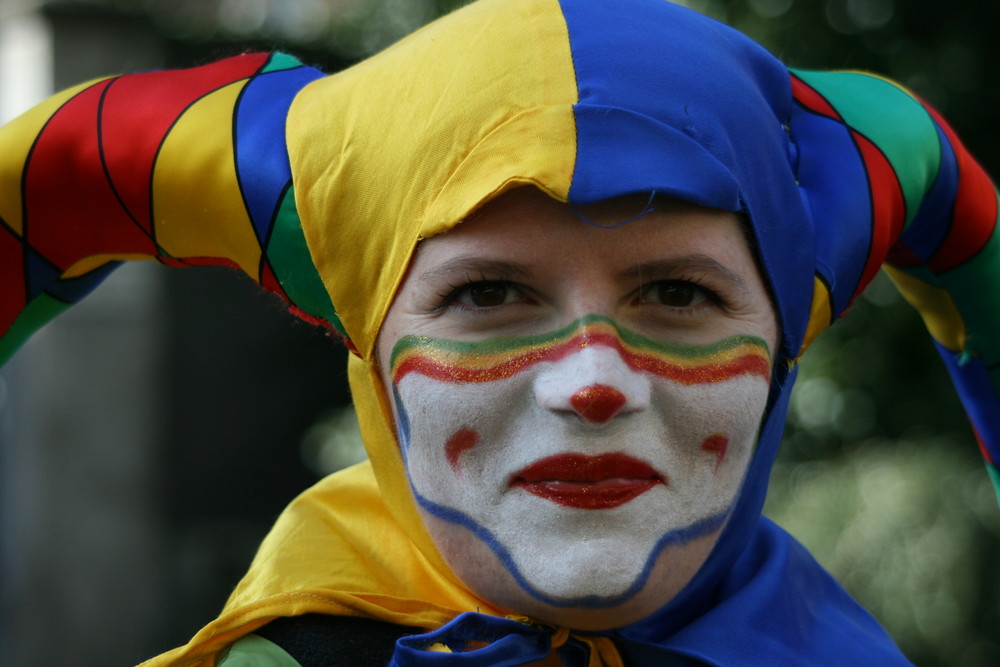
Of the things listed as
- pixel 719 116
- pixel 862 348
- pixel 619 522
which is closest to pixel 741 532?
pixel 619 522

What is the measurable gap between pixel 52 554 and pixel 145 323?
0.92 m

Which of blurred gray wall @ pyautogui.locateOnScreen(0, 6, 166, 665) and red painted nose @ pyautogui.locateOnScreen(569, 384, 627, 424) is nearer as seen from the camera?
red painted nose @ pyautogui.locateOnScreen(569, 384, 627, 424)

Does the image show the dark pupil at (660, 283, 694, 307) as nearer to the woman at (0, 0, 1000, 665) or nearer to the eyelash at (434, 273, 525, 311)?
the woman at (0, 0, 1000, 665)

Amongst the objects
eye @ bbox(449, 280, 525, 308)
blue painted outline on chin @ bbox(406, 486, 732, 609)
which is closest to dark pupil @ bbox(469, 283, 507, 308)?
eye @ bbox(449, 280, 525, 308)

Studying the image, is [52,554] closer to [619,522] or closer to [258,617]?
[258,617]

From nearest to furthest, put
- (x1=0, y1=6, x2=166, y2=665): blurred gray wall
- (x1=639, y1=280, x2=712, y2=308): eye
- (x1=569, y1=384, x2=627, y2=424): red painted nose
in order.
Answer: (x1=569, y1=384, x2=627, y2=424): red painted nose
(x1=639, y1=280, x2=712, y2=308): eye
(x1=0, y1=6, x2=166, y2=665): blurred gray wall

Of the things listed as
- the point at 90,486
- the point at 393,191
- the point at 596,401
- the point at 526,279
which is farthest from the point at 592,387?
the point at 90,486

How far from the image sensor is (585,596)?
4.09 ft

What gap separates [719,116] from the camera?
133 centimetres

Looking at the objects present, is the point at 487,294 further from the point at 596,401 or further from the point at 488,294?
the point at 596,401

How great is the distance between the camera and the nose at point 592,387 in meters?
1.21

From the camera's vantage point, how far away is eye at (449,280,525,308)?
1303 millimetres

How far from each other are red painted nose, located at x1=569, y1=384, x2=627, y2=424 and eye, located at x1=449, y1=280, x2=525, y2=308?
145 mm

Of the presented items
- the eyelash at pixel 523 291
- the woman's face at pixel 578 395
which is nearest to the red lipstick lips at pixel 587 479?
the woman's face at pixel 578 395
